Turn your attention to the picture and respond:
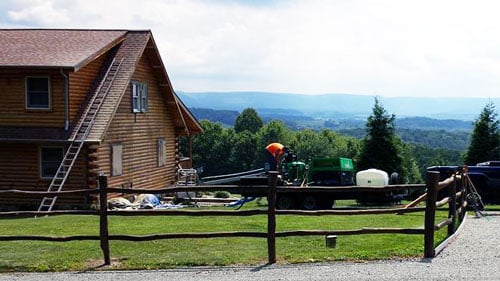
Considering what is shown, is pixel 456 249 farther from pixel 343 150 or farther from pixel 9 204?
pixel 343 150

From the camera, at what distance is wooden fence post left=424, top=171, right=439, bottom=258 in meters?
10.7

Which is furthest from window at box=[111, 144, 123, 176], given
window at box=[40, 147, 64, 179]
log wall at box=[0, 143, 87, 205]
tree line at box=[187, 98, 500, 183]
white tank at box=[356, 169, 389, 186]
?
tree line at box=[187, 98, 500, 183]

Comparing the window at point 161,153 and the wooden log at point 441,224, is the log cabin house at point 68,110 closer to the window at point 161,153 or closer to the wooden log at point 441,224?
the window at point 161,153

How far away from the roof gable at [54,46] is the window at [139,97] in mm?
2220

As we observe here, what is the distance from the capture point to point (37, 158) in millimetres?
24750

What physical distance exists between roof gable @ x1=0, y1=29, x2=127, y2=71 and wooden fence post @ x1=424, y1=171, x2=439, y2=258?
52.9ft

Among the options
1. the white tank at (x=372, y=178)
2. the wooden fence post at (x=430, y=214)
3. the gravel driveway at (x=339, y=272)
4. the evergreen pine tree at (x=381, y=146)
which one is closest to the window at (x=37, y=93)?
the white tank at (x=372, y=178)

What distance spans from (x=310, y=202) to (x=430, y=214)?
11.5 metres

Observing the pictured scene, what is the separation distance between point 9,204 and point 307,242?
52.5 feet

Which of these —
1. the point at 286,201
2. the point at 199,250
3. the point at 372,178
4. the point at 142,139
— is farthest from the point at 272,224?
the point at 142,139

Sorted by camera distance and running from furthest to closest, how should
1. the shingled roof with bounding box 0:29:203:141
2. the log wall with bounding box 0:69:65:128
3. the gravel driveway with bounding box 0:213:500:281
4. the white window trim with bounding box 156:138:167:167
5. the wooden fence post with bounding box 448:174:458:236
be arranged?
the white window trim with bounding box 156:138:167:167 < the log wall with bounding box 0:69:65:128 < the shingled roof with bounding box 0:29:203:141 < the wooden fence post with bounding box 448:174:458:236 < the gravel driveway with bounding box 0:213:500:281

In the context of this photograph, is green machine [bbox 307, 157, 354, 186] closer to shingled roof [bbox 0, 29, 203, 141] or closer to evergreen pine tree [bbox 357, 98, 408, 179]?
shingled roof [bbox 0, 29, 203, 141]

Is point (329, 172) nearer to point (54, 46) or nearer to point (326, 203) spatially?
point (326, 203)

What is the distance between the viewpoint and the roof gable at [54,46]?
24.0 meters
